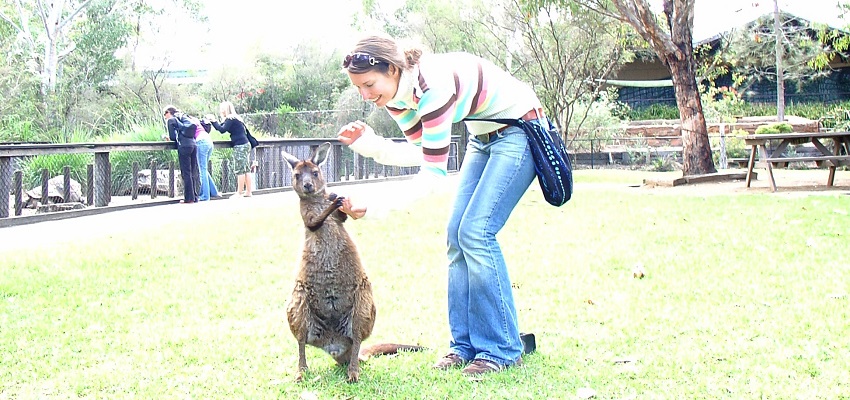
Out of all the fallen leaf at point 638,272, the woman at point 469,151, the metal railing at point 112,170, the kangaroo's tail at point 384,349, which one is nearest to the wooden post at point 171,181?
the metal railing at point 112,170

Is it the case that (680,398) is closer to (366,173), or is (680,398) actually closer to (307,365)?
(307,365)

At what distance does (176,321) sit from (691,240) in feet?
17.2

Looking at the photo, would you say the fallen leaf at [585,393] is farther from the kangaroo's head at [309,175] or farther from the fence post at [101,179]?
the fence post at [101,179]

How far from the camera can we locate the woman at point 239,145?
14602mm

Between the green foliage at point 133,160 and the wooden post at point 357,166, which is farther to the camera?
the wooden post at point 357,166

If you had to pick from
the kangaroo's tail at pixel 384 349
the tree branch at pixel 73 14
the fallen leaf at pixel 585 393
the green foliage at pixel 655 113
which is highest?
the tree branch at pixel 73 14

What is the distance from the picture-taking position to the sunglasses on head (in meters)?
3.83

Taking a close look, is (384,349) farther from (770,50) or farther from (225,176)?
(770,50)

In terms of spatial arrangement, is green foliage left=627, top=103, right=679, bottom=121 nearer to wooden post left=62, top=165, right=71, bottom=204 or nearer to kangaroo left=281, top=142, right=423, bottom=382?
wooden post left=62, top=165, right=71, bottom=204

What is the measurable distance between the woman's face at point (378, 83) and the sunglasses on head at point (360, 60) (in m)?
0.05

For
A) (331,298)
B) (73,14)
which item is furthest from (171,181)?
(73,14)

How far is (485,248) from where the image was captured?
4.21 metres

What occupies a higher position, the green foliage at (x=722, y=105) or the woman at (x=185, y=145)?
the green foliage at (x=722, y=105)

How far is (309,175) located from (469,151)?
0.88 metres
